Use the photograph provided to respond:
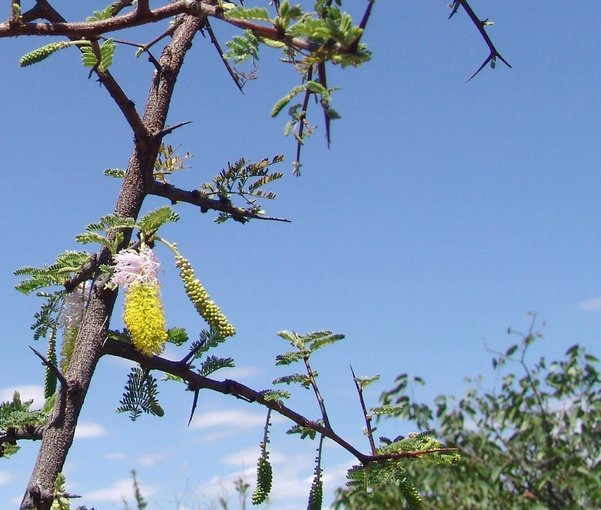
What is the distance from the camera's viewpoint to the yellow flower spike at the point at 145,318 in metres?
2.88

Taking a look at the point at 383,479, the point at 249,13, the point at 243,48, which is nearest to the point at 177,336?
the point at 383,479

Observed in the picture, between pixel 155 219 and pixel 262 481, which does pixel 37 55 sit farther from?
pixel 262 481

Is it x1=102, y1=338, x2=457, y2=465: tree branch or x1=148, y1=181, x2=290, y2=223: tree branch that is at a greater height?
x1=148, y1=181, x2=290, y2=223: tree branch

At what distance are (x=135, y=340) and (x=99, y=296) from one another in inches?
18.8

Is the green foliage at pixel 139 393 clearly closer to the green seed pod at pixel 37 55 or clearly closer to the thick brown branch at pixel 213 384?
the thick brown branch at pixel 213 384

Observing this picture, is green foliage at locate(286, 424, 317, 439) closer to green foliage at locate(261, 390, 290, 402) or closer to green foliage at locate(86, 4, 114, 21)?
green foliage at locate(261, 390, 290, 402)

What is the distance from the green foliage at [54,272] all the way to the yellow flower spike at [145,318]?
0.41m

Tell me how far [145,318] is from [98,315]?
1.31ft

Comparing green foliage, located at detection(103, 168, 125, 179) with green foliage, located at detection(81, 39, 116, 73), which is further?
green foliage, located at detection(103, 168, 125, 179)

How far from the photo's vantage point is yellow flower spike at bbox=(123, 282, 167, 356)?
2.88 metres

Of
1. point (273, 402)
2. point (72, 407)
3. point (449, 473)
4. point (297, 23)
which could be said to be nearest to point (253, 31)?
point (297, 23)

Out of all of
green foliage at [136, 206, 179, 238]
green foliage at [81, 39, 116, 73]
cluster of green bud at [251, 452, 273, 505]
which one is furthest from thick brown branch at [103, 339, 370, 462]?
green foliage at [81, 39, 116, 73]

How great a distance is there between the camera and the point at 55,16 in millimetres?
3064

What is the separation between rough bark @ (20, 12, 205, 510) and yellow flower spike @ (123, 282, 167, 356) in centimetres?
26
